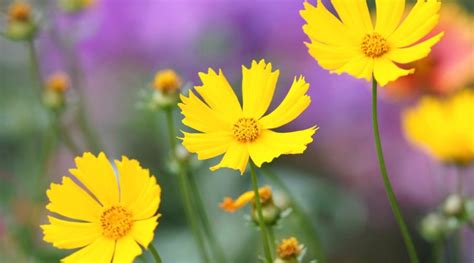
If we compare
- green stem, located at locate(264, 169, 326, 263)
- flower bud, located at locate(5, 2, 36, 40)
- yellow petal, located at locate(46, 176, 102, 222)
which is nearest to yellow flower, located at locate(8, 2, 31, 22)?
flower bud, located at locate(5, 2, 36, 40)

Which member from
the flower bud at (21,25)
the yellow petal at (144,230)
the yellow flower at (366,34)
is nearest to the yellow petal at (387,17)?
the yellow flower at (366,34)

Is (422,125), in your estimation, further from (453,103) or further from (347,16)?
(347,16)

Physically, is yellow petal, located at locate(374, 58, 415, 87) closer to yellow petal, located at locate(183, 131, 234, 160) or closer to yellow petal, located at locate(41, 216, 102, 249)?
yellow petal, located at locate(183, 131, 234, 160)

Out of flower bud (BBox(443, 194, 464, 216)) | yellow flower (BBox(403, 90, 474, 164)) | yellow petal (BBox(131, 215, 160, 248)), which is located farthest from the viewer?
yellow flower (BBox(403, 90, 474, 164))

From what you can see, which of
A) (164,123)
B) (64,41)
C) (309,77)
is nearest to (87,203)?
(64,41)

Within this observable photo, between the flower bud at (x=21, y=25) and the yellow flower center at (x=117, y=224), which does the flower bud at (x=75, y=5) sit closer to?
the flower bud at (x=21, y=25)

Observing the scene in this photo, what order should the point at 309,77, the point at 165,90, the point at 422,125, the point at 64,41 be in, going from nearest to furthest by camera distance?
1. the point at 165,90
2. the point at 422,125
3. the point at 64,41
4. the point at 309,77

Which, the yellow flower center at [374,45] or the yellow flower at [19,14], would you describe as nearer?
the yellow flower center at [374,45]
